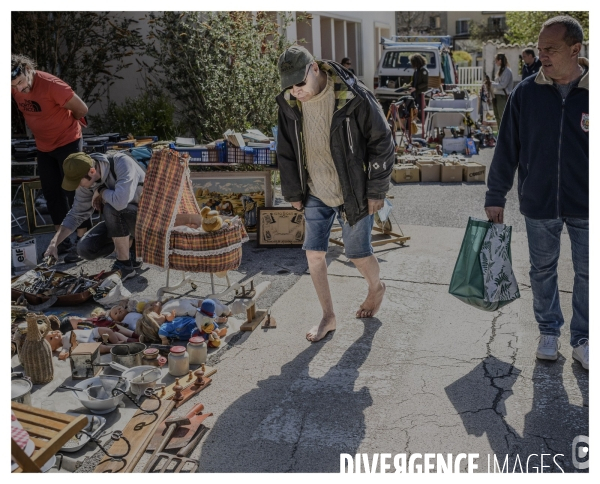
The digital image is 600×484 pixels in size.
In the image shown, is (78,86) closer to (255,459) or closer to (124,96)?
(124,96)

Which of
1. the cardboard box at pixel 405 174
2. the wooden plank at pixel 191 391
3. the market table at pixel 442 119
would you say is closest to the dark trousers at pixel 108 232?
the wooden plank at pixel 191 391

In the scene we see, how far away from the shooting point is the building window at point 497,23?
40.8 metres

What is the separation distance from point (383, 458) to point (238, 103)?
26.0 feet

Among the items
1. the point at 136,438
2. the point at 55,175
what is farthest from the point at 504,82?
the point at 136,438

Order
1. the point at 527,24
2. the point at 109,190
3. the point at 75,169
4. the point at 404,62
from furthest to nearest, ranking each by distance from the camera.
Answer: the point at 527,24
the point at 404,62
the point at 109,190
the point at 75,169

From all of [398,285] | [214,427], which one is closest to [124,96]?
[398,285]

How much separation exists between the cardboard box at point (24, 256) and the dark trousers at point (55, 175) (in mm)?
552

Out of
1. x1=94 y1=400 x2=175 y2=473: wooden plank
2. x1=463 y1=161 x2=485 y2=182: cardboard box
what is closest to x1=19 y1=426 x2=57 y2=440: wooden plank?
x1=94 y1=400 x2=175 y2=473: wooden plank

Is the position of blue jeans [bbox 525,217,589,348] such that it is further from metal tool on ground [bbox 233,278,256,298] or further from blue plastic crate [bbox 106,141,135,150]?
blue plastic crate [bbox 106,141,135,150]

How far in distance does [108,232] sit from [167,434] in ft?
9.96

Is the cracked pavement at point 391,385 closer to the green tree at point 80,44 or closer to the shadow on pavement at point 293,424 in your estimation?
the shadow on pavement at point 293,424

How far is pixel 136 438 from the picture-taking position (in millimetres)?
3527

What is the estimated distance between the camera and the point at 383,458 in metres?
3.36

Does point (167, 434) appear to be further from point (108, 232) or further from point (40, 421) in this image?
point (108, 232)
